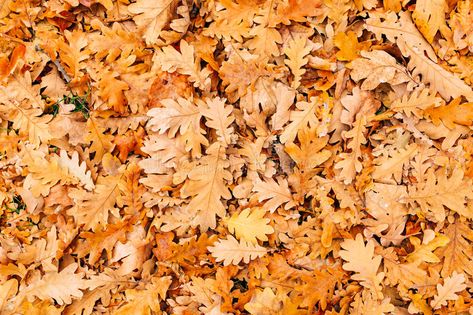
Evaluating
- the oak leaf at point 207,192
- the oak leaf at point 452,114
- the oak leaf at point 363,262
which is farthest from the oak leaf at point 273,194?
the oak leaf at point 452,114

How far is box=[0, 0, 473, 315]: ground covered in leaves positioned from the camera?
2.25 metres

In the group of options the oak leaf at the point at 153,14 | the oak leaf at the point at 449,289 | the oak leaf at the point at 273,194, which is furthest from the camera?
the oak leaf at the point at 153,14

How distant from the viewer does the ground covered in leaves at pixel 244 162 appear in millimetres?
2246

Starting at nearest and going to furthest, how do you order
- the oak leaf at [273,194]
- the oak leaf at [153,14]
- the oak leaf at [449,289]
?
1. the oak leaf at [449,289]
2. the oak leaf at [273,194]
3. the oak leaf at [153,14]

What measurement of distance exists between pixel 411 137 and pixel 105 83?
4.85 ft

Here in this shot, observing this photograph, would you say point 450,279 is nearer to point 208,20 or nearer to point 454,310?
point 454,310

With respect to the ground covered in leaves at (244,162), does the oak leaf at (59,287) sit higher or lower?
lower

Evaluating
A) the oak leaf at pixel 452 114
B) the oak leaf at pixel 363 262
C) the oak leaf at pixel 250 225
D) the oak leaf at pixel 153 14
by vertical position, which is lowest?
the oak leaf at pixel 363 262

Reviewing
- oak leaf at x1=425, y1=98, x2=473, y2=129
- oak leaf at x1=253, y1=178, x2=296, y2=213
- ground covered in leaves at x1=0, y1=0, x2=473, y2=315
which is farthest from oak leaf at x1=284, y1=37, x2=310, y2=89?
oak leaf at x1=425, y1=98, x2=473, y2=129

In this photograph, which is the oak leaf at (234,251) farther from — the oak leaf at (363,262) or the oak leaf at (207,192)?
the oak leaf at (363,262)

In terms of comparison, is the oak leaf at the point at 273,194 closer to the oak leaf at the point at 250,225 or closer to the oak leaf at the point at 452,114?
the oak leaf at the point at 250,225

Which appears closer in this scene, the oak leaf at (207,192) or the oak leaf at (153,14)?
the oak leaf at (207,192)

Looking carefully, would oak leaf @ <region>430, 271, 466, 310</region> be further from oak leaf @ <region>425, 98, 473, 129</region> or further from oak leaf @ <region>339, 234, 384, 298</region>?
oak leaf @ <region>425, 98, 473, 129</region>

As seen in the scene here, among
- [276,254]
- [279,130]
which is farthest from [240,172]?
[276,254]
